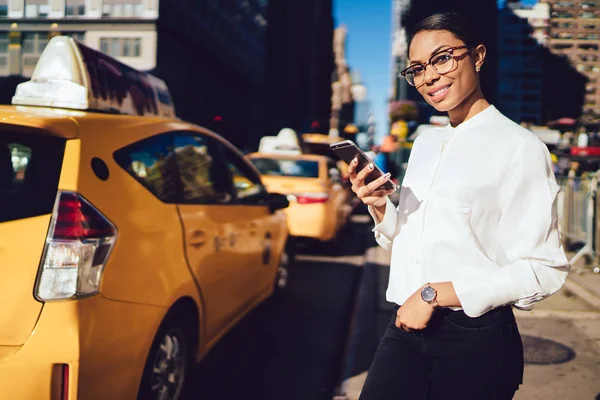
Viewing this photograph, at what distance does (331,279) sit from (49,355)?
18.9 feet

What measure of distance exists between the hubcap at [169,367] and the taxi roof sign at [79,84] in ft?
4.72

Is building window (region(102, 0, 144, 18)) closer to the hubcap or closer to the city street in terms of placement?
the city street

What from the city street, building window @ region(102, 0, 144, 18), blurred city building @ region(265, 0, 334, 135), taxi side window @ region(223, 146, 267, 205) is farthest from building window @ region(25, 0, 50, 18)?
blurred city building @ region(265, 0, 334, 135)

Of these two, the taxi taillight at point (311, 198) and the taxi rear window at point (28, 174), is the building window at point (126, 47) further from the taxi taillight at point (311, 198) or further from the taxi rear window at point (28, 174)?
the taxi rear window at point (28, 174)

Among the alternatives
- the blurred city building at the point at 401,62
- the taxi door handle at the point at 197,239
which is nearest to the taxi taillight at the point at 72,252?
the taxi door handle at the point at 197,239

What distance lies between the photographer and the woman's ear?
1.86m

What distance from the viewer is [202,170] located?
4.05 metres

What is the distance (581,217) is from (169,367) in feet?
25.7

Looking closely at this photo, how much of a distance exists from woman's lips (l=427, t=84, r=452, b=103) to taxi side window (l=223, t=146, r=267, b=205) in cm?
→ 281

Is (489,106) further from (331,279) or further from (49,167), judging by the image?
(331,279)

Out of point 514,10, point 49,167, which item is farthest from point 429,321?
point 514,10

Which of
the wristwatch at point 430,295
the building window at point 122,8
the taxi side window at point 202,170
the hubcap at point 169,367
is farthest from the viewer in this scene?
the building window at point 122,8

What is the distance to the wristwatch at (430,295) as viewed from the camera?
1.74m

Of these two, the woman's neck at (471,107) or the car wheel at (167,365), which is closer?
the woman's neck at (471,107)
